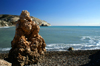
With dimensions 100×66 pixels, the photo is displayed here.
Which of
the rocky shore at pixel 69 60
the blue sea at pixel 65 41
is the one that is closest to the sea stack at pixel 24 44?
the rocky shore at pixel 69 60

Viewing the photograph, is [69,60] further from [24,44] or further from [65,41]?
[65,41]

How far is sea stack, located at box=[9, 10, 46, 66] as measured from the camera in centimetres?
560

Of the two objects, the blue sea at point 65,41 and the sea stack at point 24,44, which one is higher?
the sea stack at point 24,44

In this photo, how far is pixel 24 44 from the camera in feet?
19.2

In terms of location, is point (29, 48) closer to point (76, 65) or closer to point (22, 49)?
point (22, 49)

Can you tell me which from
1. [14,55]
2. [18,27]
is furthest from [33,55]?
[18,27]

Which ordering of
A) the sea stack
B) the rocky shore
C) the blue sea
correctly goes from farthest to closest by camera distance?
1. the blue sea
2. the rocky shore
3. the sea stack

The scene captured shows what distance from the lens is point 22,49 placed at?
568 cm

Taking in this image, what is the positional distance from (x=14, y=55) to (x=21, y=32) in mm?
1757

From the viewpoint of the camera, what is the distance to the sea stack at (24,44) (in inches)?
221

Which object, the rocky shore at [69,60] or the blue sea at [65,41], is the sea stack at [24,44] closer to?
the rocky shore at [69,60]

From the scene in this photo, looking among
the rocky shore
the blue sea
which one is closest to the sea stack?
the rocky shore

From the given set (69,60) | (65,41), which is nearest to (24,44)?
(69,60)

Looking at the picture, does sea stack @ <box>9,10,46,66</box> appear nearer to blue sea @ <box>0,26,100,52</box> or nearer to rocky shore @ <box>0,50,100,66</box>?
rocky shore @ <box>0,50,100,66</box>
